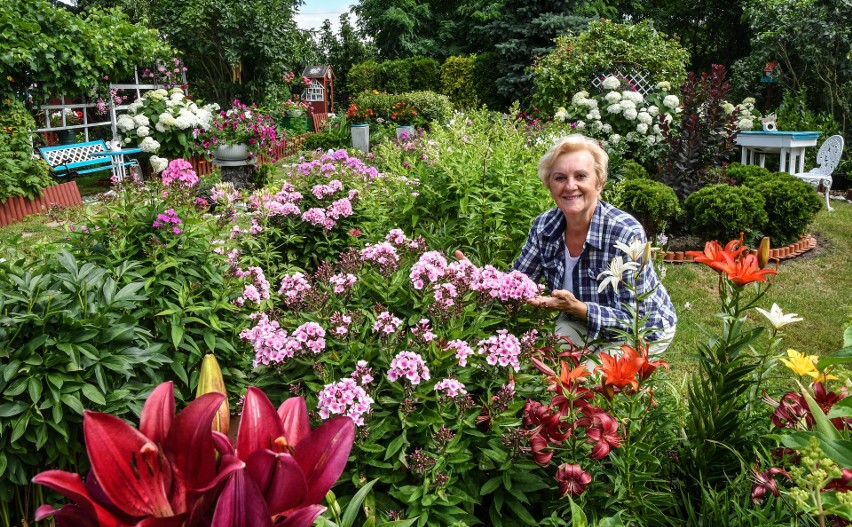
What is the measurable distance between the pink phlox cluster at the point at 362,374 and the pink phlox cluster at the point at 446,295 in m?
0.32

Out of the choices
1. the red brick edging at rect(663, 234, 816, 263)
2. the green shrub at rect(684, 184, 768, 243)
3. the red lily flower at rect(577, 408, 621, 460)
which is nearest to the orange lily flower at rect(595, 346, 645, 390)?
the red lily flower at rect(577, 408, 621, 460)

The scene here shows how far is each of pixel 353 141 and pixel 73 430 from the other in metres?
13.4

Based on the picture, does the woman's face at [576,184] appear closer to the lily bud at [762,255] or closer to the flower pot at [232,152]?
the lily bud at [762,255]

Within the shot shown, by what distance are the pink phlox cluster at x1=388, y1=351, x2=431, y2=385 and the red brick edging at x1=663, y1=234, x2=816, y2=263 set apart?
465 cm

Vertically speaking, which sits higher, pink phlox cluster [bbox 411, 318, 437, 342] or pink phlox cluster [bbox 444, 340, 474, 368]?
pink phlox cluster [bbox 411, 318, 437, 342]

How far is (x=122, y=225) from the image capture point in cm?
243

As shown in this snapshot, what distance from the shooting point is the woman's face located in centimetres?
272

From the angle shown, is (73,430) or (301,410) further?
(73,430)

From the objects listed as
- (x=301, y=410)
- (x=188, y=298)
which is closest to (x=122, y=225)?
(x=188, y=298)

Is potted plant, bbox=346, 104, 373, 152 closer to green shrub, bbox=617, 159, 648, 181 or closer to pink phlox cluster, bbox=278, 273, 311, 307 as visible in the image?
green shrub, bbox=617, 159, 648, 181

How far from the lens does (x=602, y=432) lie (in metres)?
1.52

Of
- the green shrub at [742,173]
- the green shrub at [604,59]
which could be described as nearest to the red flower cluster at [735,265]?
the green shrub at [742,173]

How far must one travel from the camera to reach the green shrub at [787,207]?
616cm

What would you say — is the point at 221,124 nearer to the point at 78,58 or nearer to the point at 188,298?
the point at 78,58
